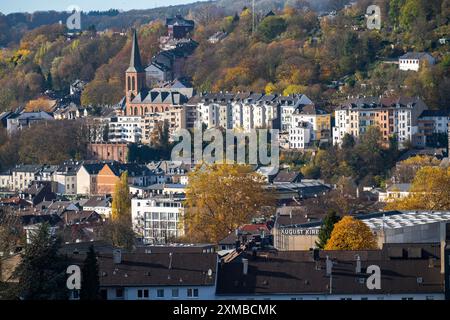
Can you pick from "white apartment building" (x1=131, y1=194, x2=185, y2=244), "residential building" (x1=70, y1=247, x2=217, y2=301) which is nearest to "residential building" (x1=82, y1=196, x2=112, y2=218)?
"white apartment building" (x1=131, y1=194, x2=185, y2=244)

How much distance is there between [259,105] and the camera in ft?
225

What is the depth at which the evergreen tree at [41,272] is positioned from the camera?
17938mm

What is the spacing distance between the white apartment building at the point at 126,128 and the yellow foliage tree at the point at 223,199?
79.0 feet

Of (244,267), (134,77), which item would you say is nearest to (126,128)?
(134,77)

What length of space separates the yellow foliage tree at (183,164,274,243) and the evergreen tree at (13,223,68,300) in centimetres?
2189

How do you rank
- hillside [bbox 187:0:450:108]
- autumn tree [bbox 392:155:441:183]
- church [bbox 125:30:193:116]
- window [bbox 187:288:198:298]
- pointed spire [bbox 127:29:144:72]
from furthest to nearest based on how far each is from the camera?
pointed spire [bbox 127:29:144:72] → church [bbox 125:30:193:116] → hillside [bbox 187:0:450:108] → autumn tree [bbox 392:155:441:183] → window [bbox 187:288:198:298]

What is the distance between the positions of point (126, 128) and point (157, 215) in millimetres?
24444

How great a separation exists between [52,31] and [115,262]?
265ft

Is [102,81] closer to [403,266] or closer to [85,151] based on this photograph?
[85,151]

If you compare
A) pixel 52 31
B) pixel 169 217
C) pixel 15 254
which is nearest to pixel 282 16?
pixel 52 31

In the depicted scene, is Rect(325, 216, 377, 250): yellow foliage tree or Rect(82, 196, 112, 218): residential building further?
Rect(82, 196, 112, 218): residential building

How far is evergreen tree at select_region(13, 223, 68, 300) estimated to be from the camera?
58.9 ft

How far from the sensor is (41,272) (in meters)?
18.7

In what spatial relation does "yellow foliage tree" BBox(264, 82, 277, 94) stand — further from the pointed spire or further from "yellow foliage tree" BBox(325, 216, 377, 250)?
"yellow foliage tree" BBox(325, 216, 377, 250)
